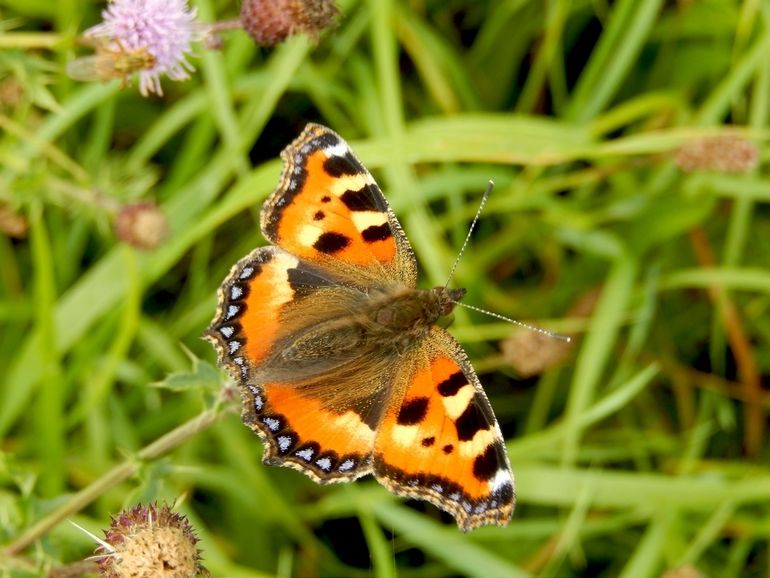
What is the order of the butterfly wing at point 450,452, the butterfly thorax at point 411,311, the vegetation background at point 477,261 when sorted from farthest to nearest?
1. the vegetation background at point 477,261
2. the butterfly thorax at point 411,311
3. the butterfly wing at point 450,452

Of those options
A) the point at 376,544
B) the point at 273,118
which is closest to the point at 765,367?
the point at 376,544

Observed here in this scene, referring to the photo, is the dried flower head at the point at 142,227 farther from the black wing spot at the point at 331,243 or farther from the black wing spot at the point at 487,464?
the black wing spot at the point at 487,464

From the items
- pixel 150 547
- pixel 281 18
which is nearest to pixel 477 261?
pixel 281 18

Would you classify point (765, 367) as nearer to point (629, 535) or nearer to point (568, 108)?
point (629, 535)

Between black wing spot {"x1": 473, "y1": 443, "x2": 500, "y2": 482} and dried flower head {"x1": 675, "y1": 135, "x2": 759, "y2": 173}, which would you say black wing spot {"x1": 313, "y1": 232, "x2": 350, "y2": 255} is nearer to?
black wing spot {"x1": 473, "y1": 443, "x2": 500, "y2": 482}

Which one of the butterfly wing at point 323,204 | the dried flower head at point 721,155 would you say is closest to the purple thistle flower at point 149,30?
the butterfly wing at point 323,204

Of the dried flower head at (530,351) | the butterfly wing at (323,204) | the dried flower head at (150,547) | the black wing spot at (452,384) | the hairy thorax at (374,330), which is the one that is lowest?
the dried flower head at (530,351)

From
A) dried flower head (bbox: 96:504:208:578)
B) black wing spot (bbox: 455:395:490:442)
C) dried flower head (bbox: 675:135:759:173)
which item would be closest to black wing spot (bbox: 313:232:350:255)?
black wing spot (bbox: 455:395:490:442)

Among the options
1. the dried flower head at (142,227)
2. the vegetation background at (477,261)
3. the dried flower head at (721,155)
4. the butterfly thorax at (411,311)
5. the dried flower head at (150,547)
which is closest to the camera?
the dried flower head at (150,547)
